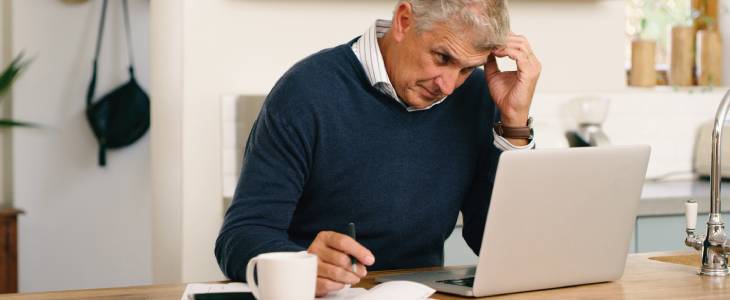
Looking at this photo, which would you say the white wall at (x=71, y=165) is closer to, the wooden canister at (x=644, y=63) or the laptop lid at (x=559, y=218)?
the wooden canister at (x=644, y=63)

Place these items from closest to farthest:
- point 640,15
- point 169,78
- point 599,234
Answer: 1. point 599,234
2. point 169,78
3. point 640,15

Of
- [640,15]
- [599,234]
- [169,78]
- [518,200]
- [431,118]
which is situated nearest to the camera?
[518,200]

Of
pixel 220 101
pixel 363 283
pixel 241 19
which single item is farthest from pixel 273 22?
pixel 363 283

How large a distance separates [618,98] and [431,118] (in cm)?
169

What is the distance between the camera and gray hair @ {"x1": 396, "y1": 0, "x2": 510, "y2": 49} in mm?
1732

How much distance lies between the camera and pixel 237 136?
2.92 meters

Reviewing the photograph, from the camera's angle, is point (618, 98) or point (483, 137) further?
point (618, 98)

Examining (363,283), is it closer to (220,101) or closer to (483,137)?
(483,137)

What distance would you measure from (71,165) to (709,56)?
2659 mm

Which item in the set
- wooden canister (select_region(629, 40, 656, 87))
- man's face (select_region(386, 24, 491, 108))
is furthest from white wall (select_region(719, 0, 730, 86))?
man's face (select_region(386, 24, 491, 108))

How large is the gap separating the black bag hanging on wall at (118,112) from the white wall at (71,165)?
2.2 inches

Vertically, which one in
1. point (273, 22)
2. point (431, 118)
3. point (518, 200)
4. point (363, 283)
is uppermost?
point (273, 22)

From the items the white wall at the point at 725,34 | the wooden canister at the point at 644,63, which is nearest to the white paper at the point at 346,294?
the wooden canister at the point at 644,63

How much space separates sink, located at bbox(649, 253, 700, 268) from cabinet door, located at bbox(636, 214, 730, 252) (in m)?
0.99
